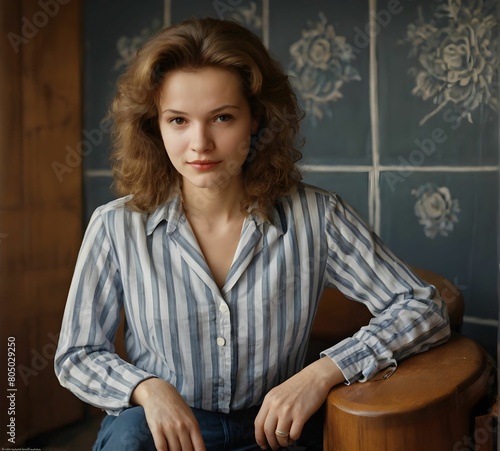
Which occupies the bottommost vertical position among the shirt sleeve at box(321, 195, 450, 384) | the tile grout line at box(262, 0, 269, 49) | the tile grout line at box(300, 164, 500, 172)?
the shirt sleeve at box(321, 195, 450, 384)

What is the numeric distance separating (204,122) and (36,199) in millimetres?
1020

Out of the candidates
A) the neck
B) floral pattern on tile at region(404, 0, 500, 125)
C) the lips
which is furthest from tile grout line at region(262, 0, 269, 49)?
the lips

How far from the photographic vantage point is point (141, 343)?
1.47 metres

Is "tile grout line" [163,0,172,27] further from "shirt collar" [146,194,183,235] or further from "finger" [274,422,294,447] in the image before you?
"finger" [274,422,294,447]

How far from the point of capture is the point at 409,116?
214cm

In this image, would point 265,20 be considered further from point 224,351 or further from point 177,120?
point 224,351

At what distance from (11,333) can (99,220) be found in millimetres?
876

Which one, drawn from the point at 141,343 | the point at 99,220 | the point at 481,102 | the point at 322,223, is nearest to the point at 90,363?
the point at 141,343

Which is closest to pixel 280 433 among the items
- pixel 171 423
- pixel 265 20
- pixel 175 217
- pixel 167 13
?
pixel 171 423

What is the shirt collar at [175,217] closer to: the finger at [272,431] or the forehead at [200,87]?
the forehead at [200,87]

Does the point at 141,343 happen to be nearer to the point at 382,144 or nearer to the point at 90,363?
the point at 90,363

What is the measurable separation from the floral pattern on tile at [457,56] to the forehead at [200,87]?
0.91 m

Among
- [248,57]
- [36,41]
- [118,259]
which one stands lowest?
[118,259]

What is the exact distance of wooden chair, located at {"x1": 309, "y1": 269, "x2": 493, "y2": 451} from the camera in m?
1.20
